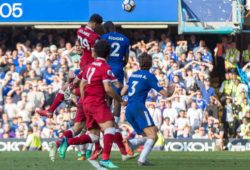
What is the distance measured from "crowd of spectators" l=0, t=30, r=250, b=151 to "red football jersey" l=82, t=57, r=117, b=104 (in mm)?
12243

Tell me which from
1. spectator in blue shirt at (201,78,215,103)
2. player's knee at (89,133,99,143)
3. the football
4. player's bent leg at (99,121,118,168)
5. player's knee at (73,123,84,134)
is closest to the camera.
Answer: player's bent leg at (99,121,118,168)

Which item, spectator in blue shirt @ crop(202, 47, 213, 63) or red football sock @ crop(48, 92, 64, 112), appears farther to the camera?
spectator in blue shirt @ crop(202, 47, 213, 63)

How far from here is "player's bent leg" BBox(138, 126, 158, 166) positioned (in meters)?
17.1

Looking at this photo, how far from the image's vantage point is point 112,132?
15828 millimetres

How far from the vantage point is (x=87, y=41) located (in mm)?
18672

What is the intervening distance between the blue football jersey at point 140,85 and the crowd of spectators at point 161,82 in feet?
34.2

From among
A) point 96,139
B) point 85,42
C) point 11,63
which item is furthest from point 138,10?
point 96,139

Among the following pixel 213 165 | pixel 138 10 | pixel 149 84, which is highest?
pixel 138 10

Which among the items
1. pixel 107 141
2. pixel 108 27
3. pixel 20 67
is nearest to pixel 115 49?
pixel 108 27

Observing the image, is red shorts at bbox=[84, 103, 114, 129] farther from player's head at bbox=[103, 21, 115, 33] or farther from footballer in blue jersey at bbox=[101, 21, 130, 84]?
player's head at bbox=[103, 21, 115, 33]

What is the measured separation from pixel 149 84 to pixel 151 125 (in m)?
0.75

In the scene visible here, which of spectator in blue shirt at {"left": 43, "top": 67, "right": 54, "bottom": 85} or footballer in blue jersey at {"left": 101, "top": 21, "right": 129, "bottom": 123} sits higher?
footballer in blue jersey at {"left": 101, "top": 21, "right": 129, "bottom": 123}

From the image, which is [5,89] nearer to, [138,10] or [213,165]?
[138,10]

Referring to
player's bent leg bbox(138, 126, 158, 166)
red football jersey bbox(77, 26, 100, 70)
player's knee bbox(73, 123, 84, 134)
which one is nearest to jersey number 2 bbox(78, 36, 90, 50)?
red football jersey bbox(77, 26, 100, 70)
